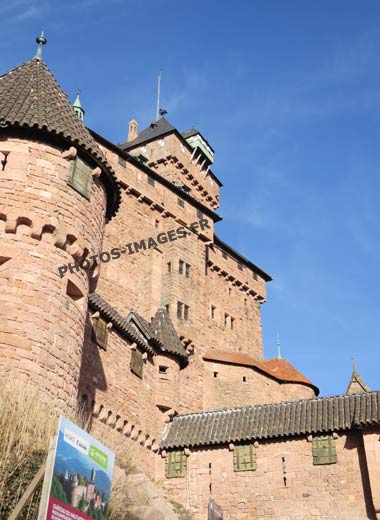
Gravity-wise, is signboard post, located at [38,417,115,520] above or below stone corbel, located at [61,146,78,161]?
below

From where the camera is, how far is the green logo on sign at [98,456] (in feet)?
23.2


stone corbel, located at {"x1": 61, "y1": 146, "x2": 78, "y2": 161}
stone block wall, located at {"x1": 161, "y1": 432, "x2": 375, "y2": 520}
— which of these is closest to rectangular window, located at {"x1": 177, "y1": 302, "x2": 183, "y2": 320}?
stone block wall, located at {"x1": 161, "y1": 432, "x2": 375, "y2": 520}

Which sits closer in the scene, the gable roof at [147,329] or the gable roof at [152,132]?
the gable roof at [147,329]

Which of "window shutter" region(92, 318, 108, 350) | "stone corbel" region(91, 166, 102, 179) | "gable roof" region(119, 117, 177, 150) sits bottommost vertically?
"window shutter" region(92, 318, 108, 350)

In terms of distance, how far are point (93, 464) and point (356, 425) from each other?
13.8 metres

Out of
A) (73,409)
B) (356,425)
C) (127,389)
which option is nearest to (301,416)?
(356,425)

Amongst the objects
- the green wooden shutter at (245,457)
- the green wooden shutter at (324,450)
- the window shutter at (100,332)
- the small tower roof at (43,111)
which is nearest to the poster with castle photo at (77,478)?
the small tower roof at (43,111)

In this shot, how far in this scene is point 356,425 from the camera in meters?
19.4

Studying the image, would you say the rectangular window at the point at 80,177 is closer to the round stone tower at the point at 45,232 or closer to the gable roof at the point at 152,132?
the round stone tower at the point at 45,232

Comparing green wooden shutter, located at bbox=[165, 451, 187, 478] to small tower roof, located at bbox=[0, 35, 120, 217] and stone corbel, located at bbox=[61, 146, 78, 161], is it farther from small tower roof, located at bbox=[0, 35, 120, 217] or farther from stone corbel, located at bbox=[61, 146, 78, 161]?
stone corbel, located at bbox=[61, 146, 78, 161]

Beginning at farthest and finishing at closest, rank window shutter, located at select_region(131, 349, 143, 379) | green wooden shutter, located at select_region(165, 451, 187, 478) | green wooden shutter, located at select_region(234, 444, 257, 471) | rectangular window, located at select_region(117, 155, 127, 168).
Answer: rectangular window, located at select_region(117, 155, 127, 168)
green wooden shutter, located at select_region(165, 451, 187, 478)
window shutter, located at select_region(131, 349, 143, 379)
green wooden shutter, located at select_region(234, 444, 257, 471)

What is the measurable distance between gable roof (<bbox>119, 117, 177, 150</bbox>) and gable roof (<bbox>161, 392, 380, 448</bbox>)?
2272cm

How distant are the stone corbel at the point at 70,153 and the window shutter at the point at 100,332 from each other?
6.61 m

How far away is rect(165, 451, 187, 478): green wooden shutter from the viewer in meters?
21.7
